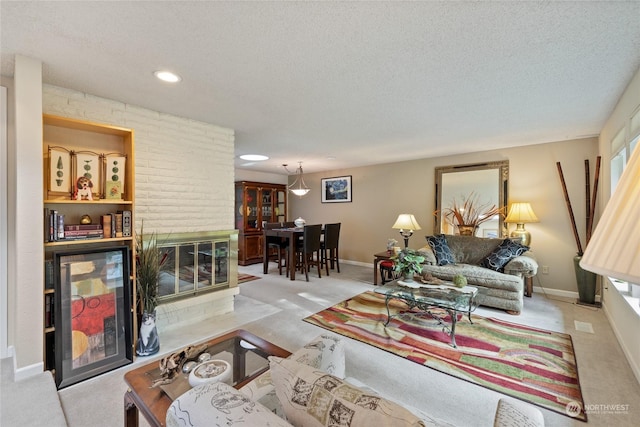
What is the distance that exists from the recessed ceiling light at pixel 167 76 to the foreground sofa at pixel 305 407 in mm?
2134

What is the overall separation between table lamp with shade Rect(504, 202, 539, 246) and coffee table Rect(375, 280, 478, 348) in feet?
5.74

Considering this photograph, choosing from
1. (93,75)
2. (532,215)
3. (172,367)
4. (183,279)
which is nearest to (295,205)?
(183,279)

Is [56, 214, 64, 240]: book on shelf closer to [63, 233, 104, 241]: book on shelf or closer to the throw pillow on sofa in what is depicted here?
[63, 233, 104, 241]: book on shelf

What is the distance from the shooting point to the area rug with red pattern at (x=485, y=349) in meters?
1.96

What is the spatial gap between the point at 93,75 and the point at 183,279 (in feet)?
6.64

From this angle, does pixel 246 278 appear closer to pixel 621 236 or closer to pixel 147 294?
pixel 147 294

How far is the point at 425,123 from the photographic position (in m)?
3.22

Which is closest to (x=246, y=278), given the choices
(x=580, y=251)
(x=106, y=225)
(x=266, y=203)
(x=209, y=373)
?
(x=266, y=203)

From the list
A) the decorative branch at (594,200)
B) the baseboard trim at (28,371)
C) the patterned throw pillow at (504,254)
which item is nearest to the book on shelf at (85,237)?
the baseboard trim at (28,371)

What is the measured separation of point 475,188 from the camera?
15.5 ft

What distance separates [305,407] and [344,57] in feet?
6.28

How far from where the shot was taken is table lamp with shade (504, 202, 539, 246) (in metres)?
4.02

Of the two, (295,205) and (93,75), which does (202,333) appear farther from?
(295,205)

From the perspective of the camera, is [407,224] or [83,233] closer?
[83,233]
